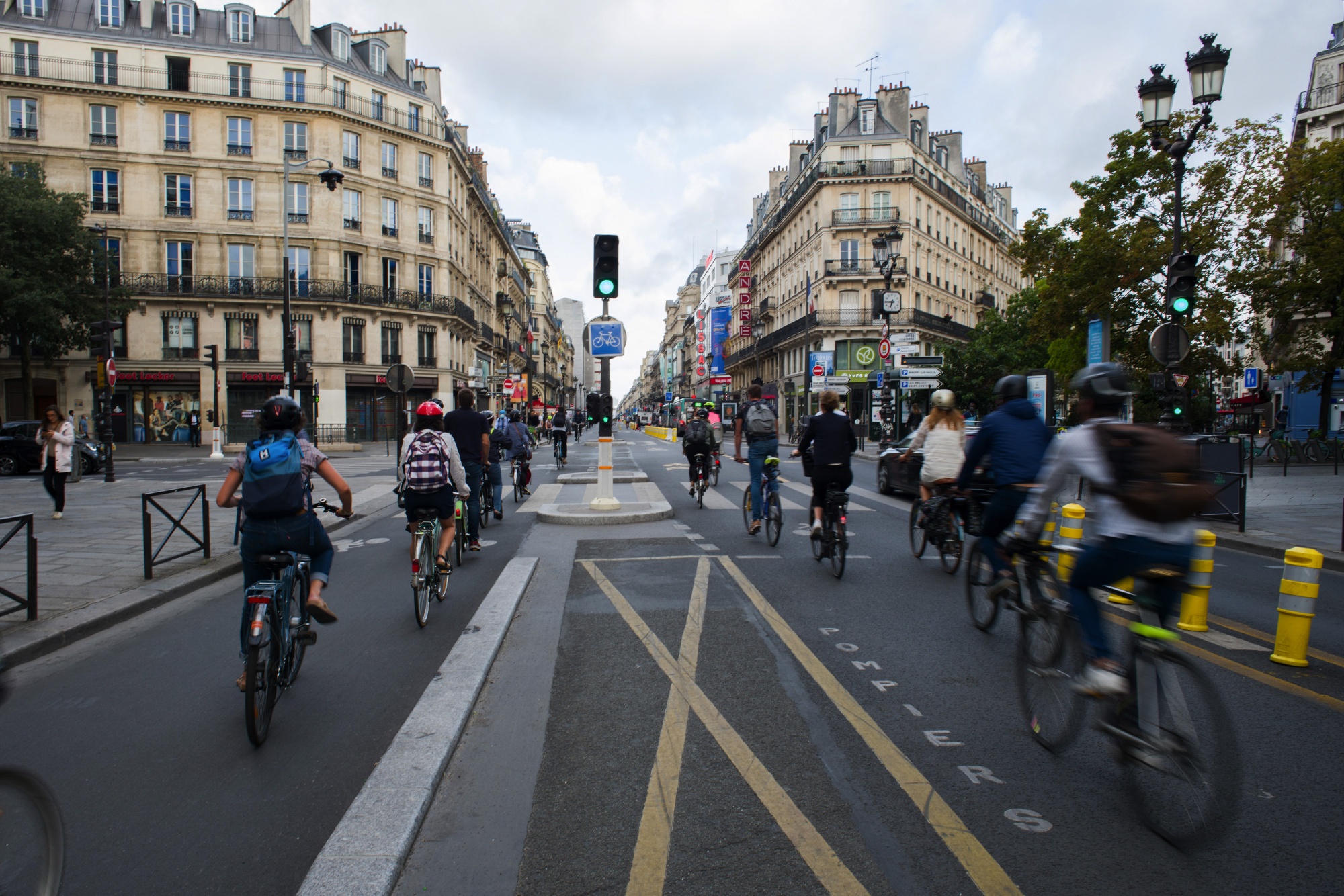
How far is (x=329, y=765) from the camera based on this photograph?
370cm

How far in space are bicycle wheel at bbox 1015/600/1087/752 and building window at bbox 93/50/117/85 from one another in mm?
48803

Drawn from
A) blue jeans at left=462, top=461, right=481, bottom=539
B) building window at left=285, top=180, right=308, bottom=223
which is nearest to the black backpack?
blue jeans at left=462, top=461, right=481, bottom=539

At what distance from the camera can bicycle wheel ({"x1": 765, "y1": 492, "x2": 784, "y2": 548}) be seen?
959cm

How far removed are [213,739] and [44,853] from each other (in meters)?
1.69

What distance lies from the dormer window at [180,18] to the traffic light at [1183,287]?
46761mm

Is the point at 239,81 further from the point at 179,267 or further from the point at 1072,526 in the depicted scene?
the point at 1072,526

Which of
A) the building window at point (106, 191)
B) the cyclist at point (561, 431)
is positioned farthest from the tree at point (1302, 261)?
the building window at point (106, 191)

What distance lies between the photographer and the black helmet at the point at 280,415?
436cm

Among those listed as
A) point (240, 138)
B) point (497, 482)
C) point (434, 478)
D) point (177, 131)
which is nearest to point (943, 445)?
point (434, 478)

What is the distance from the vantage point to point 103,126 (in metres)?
39.0

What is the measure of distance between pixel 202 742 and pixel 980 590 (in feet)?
16.3

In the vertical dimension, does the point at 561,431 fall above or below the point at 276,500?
below

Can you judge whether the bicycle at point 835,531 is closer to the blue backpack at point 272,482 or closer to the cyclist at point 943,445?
the cyclist at point 943,445

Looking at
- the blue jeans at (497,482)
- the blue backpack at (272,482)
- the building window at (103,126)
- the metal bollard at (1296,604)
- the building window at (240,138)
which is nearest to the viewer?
the blue backpack at (272,482)
